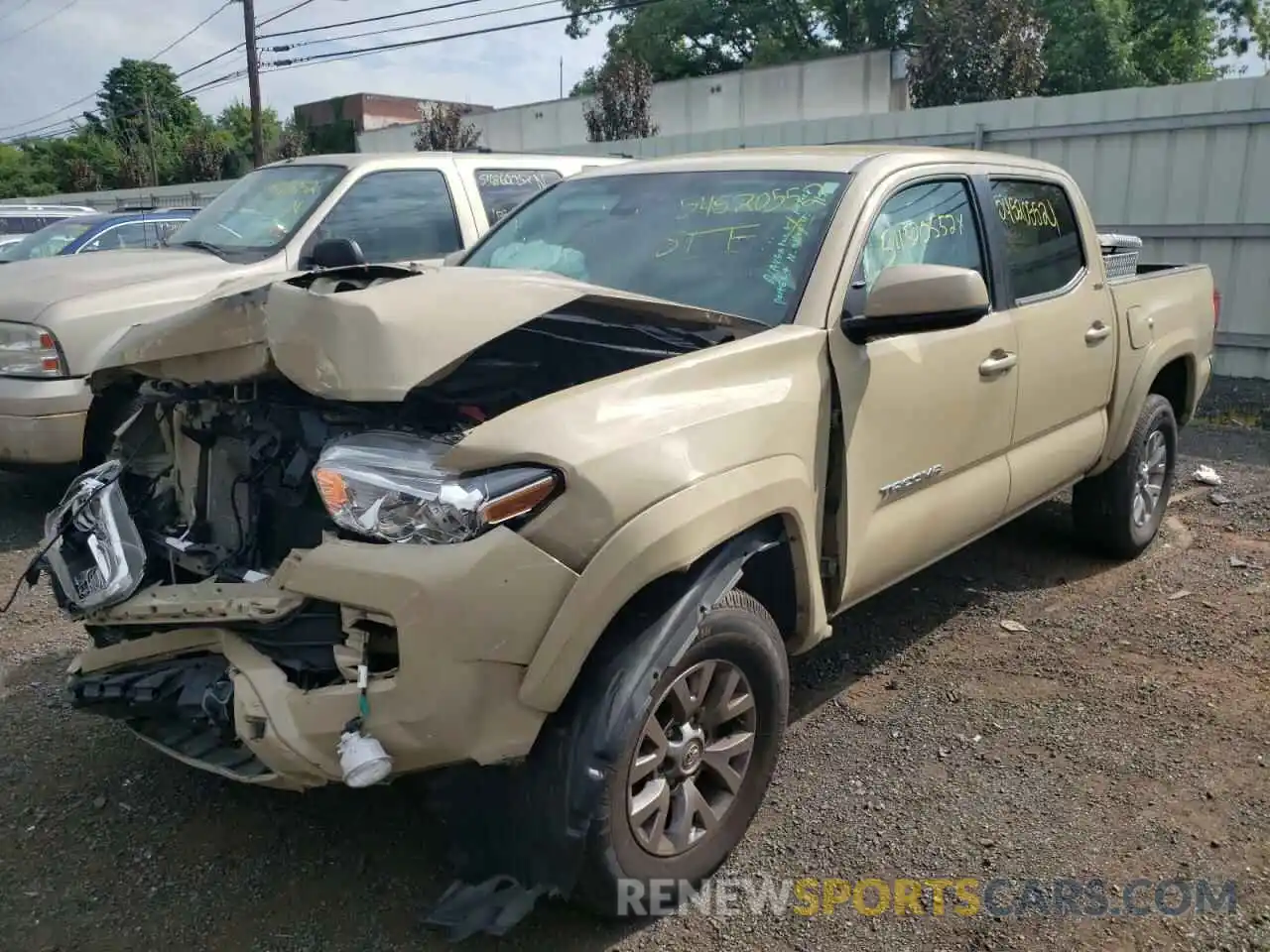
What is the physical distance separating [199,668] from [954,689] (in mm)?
2676

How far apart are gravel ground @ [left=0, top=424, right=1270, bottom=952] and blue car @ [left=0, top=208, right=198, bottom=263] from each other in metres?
6.42

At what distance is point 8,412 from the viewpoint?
5.36 m

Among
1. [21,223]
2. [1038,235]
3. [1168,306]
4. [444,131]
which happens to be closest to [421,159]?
[1038,235]

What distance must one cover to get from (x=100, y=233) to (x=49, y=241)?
0.51 m

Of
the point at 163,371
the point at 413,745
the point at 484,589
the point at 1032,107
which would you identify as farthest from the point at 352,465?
the point at 1032,107

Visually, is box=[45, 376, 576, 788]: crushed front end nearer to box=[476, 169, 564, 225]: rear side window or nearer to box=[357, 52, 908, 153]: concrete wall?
box=[476, 169, 564, 225]: rear side window

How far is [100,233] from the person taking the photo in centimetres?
999

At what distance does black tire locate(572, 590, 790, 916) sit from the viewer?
241 cm

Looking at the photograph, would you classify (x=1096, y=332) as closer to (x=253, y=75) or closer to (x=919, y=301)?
(x=919, y=301)

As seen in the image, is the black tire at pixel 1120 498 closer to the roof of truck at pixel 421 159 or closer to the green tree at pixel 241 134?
the roof of truck at pixel 421 159

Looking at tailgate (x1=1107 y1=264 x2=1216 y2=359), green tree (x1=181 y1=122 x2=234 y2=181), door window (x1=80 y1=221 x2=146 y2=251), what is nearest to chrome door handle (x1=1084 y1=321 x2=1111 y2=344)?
tailgate (x1=1107 y1=264 x2=1216 y2=359)

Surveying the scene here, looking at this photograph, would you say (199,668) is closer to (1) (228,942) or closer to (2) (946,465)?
(1) (228,942)

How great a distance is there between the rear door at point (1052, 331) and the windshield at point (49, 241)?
8.84 m

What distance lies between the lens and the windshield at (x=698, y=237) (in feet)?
10.7
